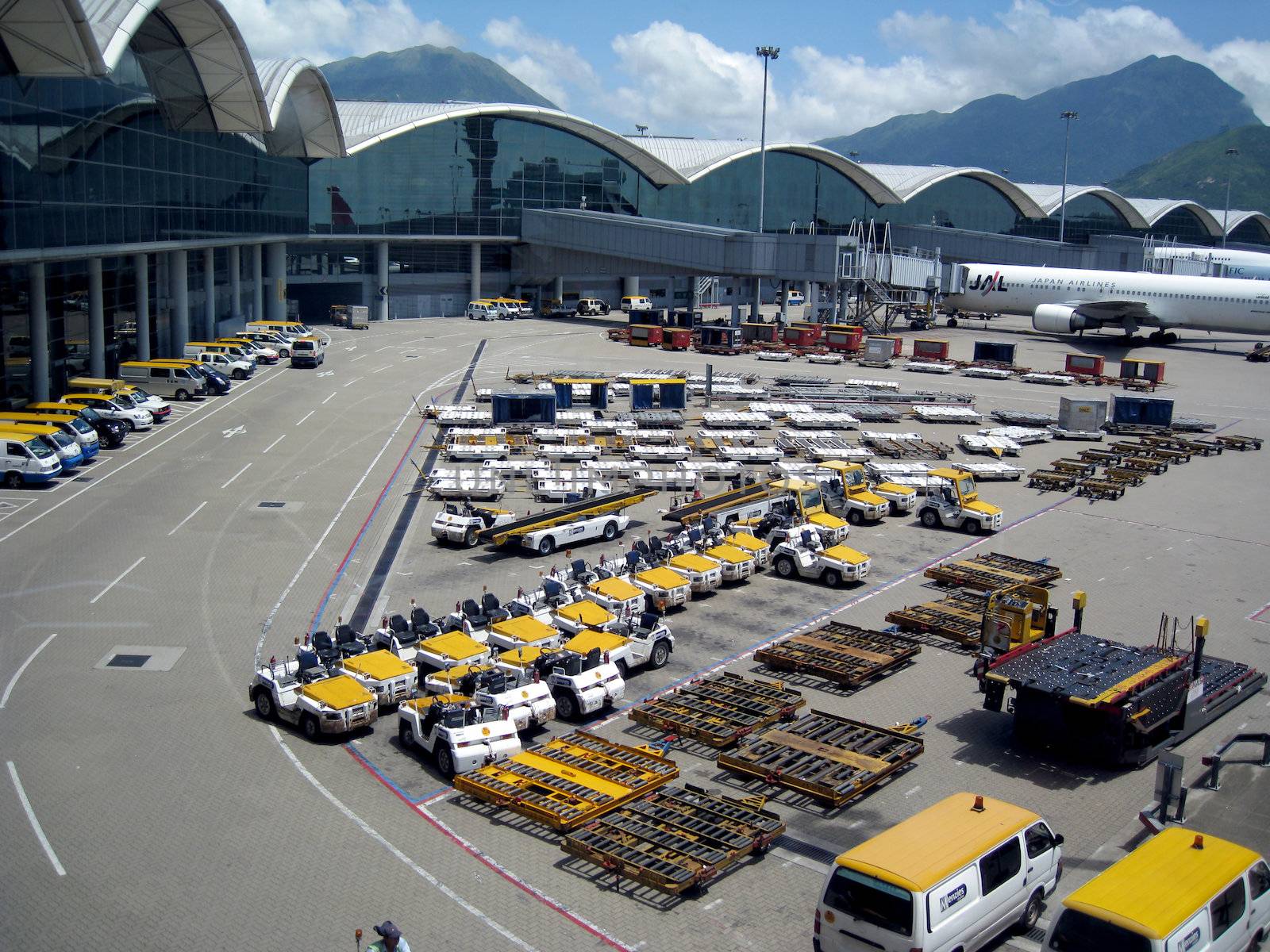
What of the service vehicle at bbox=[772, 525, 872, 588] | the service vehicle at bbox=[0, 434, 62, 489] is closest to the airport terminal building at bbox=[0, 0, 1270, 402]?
the service vehicle at bbox=[0, 434, 62, 489]

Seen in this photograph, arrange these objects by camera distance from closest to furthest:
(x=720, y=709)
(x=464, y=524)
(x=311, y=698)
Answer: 1. (x=311, y=698)
2. (x=720, y=709)
3. (x=464, y=524)

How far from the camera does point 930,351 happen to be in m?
75.1

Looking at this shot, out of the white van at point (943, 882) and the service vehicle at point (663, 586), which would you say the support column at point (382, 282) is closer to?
the service vehicle at point (663, 586)

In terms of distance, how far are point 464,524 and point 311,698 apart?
476 inches

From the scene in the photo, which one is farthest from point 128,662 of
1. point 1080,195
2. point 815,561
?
point 1080,195

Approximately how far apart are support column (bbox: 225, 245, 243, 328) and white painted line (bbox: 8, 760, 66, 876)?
58177 millimetres

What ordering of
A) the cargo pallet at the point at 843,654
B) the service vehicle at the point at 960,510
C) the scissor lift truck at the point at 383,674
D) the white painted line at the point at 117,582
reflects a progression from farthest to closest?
1. the service vehicle at the point at 960,510
2. the white painted line at the point at 117,582
3. the cargo pallet at the point at 843,654
4. the scissor lift truck at the point at 383,674

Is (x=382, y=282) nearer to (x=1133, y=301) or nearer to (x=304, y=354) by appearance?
(x=304, y=354)

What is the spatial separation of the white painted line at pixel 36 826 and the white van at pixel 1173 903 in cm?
1265

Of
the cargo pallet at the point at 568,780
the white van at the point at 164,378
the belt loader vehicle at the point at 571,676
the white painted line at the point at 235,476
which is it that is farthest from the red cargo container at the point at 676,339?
the cargo pallet at the point at 568,780

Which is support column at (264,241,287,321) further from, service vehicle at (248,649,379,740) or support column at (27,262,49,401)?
service vehicle at (248,649,379,740)

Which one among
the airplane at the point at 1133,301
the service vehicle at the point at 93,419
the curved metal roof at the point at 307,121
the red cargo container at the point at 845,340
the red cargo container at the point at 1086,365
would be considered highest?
the curved metal roof at the point at 307,121

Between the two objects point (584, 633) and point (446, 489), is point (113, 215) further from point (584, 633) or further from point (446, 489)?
point (584, 633)

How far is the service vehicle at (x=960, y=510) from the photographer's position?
34.4 metres
